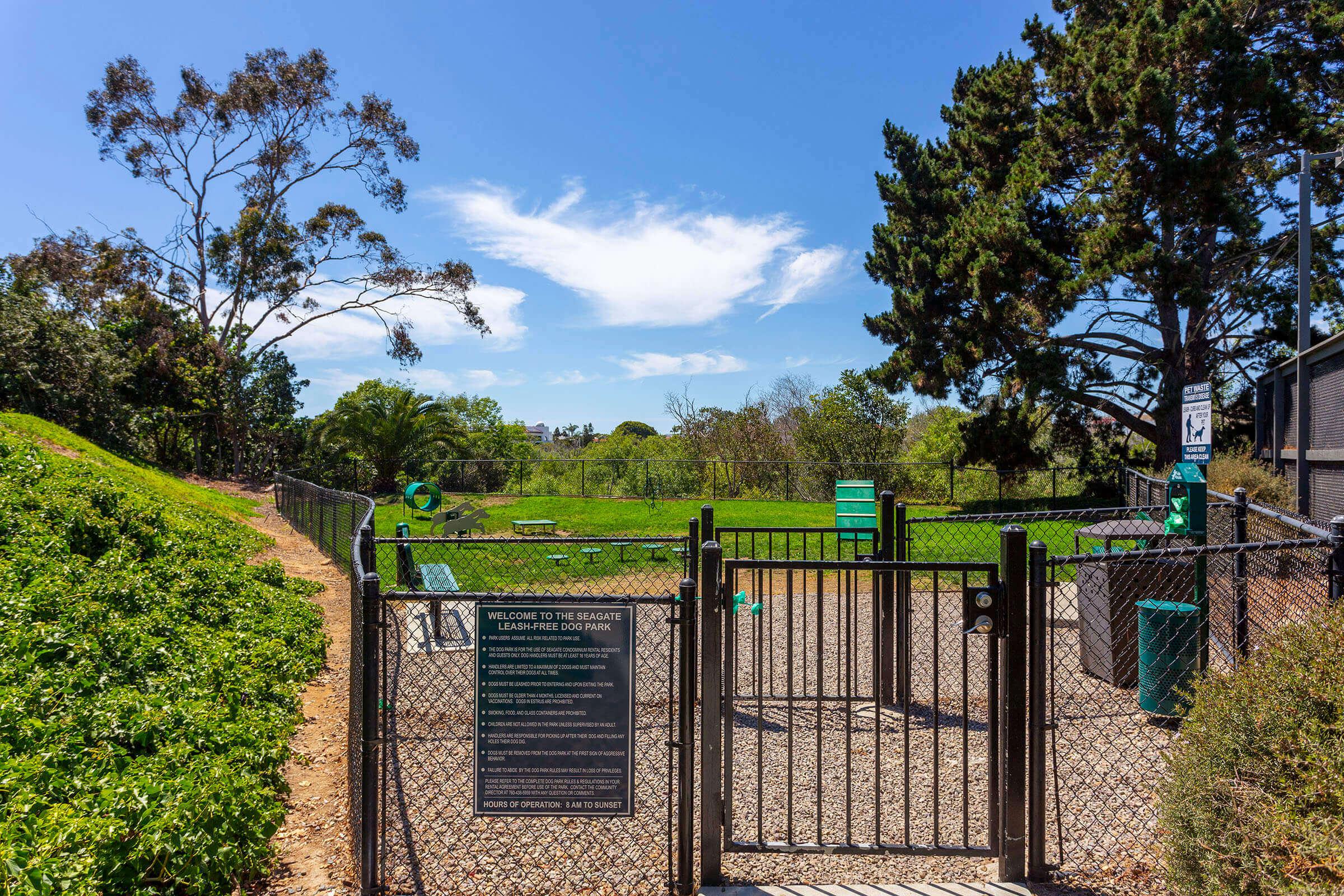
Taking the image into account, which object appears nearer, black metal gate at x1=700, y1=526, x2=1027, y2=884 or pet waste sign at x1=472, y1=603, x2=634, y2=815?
pet waste sign at x1=472, y1=603, x2=634, y2=815

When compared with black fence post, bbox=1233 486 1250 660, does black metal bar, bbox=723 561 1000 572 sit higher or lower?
higher

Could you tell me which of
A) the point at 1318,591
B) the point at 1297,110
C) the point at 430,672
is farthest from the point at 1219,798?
the point at 1297,110

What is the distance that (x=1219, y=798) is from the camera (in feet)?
8.14

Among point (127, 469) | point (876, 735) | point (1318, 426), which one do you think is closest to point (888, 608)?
point (876, 735)

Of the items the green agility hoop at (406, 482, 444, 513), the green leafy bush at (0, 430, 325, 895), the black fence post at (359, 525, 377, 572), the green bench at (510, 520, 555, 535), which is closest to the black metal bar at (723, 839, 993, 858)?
the green leafy bush at (0, 430, 325, 895)

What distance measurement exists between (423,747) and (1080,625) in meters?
5.23

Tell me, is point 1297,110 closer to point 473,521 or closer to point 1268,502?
point 1268,502

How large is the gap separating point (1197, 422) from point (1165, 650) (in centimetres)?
353

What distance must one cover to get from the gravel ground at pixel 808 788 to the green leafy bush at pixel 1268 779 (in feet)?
2.62

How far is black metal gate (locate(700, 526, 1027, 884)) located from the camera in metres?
3.18

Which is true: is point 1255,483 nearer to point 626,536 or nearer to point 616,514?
point 626,536

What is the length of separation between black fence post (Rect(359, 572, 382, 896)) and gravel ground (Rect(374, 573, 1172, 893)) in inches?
9.3

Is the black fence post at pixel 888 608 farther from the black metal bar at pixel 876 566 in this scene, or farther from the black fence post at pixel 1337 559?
the black fence post at pixel 1337 559

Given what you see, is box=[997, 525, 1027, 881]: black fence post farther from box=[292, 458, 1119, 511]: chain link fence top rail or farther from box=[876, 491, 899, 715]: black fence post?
box=[292, 458, 1119, 511]: chain link fence top rail
